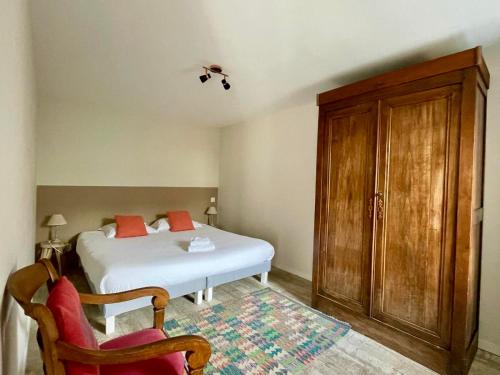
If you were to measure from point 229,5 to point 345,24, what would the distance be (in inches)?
31.9

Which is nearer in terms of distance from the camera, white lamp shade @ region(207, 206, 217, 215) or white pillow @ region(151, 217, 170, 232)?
white pillow @ region(151, 217, 170, 232)

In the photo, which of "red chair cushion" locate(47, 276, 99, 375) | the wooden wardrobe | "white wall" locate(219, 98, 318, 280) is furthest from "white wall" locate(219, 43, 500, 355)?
"red chair cushion" locate(47, 276, 99, 375)

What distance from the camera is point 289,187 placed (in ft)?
12.2

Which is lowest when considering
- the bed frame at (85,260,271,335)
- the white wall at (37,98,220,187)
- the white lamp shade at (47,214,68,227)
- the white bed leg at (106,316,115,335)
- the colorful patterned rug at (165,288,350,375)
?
the colorful patterned rug at (165,288,350,375)

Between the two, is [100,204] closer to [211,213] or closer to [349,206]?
[211,213]

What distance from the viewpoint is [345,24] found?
174cm

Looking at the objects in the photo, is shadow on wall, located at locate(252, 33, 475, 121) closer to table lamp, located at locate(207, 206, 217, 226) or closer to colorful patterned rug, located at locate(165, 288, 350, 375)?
colorful patterned rug, located at locate(165, 288, 350, 375)

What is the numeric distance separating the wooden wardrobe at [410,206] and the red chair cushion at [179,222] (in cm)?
234

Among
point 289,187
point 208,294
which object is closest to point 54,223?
point 208,294

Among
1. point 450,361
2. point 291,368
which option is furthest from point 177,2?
point 450,361

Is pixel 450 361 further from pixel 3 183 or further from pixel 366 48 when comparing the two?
pixel 3 183

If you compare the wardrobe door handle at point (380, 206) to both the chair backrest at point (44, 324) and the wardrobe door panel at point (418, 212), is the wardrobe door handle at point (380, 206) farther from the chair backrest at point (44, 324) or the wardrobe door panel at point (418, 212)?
the chair backrest at point (44, 324)

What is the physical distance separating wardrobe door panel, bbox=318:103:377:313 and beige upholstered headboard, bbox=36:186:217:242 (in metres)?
2.93

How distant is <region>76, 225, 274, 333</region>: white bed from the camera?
2178 mm
